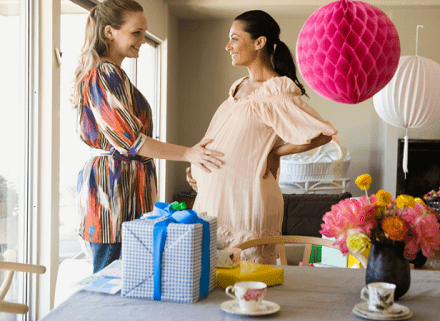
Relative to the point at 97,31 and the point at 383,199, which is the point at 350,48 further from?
the point at 97,31

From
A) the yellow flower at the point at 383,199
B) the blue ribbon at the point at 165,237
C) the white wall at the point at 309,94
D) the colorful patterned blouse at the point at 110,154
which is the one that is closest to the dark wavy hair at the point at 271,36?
the colorful patterned blouse at the point at 110,154

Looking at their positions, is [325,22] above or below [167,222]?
above

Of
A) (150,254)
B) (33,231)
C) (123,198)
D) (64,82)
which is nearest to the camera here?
(150,254)

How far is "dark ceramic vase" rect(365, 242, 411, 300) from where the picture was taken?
3.81 ft

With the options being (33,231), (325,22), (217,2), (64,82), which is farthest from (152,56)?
(325,22)

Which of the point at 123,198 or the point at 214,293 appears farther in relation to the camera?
the point at 123,198

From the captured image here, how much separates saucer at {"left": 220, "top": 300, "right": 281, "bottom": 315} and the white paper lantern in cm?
393

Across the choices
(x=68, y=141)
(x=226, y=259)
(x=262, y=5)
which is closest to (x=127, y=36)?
(x=226, y=259)

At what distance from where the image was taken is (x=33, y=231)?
283 centimetres

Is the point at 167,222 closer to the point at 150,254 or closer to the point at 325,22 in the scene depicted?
the point at 150,254

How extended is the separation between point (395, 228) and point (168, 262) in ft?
1.70

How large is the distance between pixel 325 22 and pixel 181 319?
90 cm

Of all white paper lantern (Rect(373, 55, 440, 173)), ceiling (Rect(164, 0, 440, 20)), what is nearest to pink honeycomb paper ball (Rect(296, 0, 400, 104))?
white paper lantern (Rect(373, 55, 440, 173))

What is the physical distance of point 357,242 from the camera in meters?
1.13
